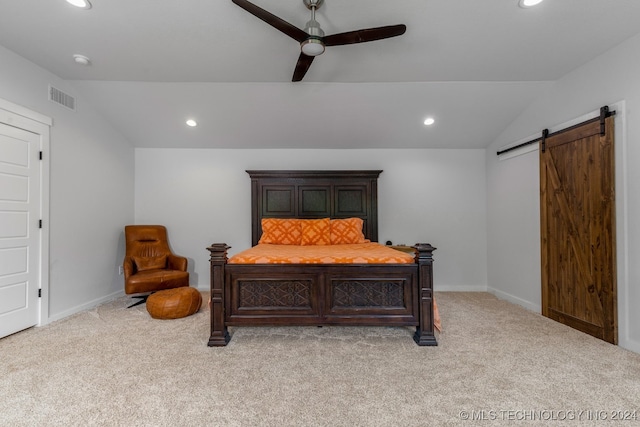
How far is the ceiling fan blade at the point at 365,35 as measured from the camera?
6.69ft

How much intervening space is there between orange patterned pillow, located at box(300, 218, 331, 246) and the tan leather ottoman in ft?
5.12

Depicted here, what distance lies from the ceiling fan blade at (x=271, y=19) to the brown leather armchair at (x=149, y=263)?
3.24 meters

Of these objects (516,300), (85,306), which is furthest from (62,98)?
(516,300)

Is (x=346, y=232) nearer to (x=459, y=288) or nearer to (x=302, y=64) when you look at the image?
(x=459, y=288)

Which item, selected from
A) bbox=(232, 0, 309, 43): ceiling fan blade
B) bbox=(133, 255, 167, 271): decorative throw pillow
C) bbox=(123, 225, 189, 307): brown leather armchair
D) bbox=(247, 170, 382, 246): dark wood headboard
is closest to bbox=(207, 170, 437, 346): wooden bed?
bbox=(123, 225, 189, 307): brown leather armchair

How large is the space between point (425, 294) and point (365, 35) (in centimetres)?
215

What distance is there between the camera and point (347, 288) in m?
2.67

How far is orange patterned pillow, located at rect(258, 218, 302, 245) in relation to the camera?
409 cm

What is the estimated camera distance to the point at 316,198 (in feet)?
15.0

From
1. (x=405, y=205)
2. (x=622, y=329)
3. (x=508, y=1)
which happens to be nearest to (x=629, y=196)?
(x=622, y=329)

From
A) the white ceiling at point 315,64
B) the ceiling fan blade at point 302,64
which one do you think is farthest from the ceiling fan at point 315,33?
the white ceiling at point 315,64

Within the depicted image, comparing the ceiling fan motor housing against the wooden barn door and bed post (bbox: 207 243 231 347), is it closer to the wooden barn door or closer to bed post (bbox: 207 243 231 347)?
bed post (bbox: 207 243 231 347)

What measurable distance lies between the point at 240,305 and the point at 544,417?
226cm

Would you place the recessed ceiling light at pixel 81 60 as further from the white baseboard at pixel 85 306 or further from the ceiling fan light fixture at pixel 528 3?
the ceiling fan light fixture at pixel 528 3
